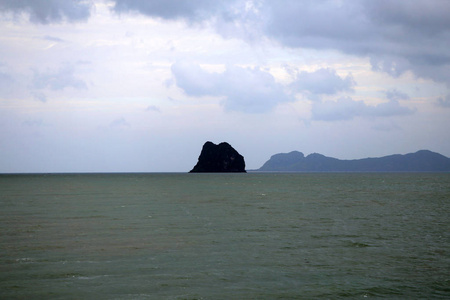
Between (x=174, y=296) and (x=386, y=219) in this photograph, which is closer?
(x=174, y=296)

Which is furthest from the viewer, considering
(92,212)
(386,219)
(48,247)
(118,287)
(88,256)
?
(92,212)

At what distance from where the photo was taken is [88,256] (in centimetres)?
2302

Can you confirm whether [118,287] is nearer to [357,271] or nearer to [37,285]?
[37,285]

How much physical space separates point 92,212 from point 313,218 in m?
25.9

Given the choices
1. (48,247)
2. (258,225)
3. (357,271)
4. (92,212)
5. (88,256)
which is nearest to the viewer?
(357,271)

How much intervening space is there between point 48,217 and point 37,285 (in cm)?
2818

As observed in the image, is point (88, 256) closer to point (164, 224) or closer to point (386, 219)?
point (164, 224)

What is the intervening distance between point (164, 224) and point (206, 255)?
1516 cm

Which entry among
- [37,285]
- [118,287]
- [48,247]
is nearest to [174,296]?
[118,287]

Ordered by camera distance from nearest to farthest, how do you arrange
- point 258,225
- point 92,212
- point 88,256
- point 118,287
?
1. point 118,287
2. point 88,256
3. point 258,225
4. point 92,212

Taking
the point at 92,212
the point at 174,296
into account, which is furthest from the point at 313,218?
the point at 174,296

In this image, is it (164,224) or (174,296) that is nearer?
(174,296)

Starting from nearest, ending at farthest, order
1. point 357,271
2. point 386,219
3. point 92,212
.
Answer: point 357,271 → point 386,219 → point 92,212

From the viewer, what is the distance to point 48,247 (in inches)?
1011
